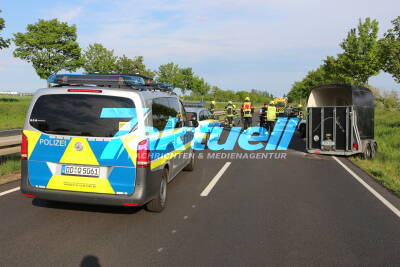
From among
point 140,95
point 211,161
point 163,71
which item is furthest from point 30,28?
point 140,95

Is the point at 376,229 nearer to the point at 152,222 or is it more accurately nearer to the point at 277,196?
the point at 277,196

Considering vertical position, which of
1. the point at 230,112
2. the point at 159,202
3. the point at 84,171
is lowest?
the point at 159,202

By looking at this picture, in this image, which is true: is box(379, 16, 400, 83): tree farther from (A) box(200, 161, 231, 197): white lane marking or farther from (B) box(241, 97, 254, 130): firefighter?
(A) box(200, 161, 231, 197): white lane marking

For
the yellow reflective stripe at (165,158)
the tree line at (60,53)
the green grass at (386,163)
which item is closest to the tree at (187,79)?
the tree line at (60,53)

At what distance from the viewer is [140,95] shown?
16.5 feet

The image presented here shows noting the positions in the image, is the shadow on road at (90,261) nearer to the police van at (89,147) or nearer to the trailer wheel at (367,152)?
the police van at (89,147)

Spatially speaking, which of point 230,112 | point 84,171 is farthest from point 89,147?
point 230,112

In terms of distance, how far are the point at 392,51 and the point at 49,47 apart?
33.6 meters

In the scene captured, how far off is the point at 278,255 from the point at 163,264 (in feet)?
4.39

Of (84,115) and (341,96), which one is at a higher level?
(341,96)

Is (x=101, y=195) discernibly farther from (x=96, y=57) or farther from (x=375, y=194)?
(x=96, y=57)

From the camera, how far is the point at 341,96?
13078 millimetres

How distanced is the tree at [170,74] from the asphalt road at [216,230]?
4170cm

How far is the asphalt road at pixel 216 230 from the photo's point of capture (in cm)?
401
